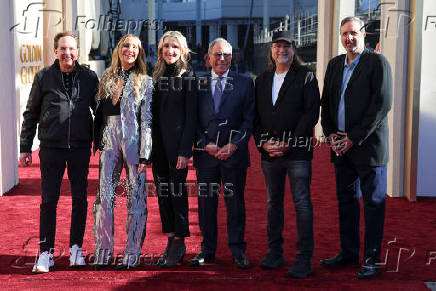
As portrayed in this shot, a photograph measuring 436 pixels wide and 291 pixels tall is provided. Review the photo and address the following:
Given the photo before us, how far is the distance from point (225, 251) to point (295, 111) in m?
1.19

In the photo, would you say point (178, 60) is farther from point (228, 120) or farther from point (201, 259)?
point (201, 259)

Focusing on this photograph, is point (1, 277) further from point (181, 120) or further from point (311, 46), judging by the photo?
point (311, 46)

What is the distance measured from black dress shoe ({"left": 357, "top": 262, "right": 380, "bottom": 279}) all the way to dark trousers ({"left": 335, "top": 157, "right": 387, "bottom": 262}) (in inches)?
1.7

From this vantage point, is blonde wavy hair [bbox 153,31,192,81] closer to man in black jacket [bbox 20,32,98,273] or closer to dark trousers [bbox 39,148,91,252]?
man in black jacket [bbox 20,32,98,273]

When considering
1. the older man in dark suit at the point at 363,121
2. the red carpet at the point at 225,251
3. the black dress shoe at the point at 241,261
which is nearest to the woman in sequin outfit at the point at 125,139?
the red carpet at the point at 225,251

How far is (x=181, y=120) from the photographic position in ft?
12.8

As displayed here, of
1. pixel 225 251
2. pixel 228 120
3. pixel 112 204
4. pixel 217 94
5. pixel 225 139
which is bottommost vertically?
pixel 225 251

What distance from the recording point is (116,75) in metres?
3.86

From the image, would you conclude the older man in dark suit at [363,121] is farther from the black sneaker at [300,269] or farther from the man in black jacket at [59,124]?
the man in black jacket at [59,124]

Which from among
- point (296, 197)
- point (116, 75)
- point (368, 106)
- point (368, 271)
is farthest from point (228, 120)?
point (368, 271)

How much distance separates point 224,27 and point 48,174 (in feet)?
89.0

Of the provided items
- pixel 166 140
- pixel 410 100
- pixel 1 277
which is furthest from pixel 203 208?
pixel 410 100

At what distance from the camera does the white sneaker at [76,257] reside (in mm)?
4016

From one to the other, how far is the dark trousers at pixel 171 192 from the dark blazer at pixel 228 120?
19 cm
